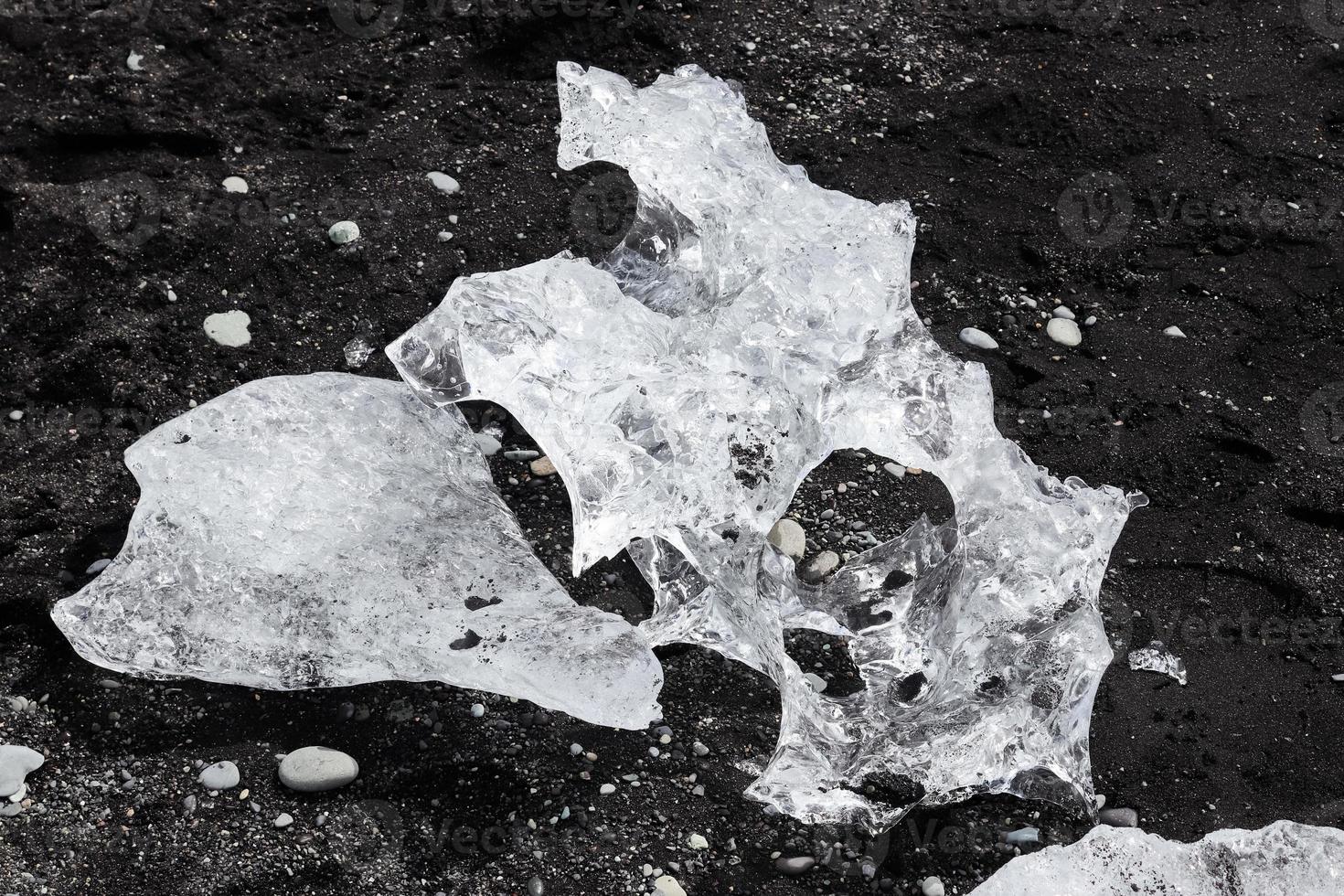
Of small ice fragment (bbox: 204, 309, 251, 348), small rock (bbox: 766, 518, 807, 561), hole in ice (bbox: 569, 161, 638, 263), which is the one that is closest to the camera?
small rock (bbox: 766, 518, 807, 561)

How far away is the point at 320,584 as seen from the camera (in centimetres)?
268

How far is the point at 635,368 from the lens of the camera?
8.51 ft

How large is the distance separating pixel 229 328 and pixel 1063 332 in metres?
2.42

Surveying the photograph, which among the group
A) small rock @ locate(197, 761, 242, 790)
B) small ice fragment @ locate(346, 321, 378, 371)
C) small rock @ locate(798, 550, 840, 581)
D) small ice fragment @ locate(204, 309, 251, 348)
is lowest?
small rock @ locate(197, 761, 242, 790)

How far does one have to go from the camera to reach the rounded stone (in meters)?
2.48

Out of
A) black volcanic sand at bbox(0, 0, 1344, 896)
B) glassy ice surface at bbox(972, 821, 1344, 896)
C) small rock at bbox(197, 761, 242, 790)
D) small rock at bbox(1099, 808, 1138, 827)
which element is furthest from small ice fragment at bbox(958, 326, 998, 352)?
small rock at bbox(197, 761, 242, 790)

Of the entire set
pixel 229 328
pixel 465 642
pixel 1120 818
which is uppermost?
pixel 229 328

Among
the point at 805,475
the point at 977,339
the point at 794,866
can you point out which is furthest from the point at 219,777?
the point at 977,339

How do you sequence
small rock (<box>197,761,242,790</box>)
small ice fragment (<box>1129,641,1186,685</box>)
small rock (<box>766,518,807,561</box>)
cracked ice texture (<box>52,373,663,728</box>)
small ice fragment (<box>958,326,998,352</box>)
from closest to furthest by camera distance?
small rock (<box>197,761,242,790</box>) < cracked ice texture (<box>52,373,663,728</box>) < small ice fragment (<box>1129,641,1186,685</box>) < small rock (<box>766,518,807,561</box>) < small ice fragment (<box>958,326,998,352</box>)

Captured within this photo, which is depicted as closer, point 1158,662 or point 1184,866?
point 1184,866

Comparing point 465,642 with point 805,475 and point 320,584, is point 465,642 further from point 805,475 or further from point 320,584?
point 805,475

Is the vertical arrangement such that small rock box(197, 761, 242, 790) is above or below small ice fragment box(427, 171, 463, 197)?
below

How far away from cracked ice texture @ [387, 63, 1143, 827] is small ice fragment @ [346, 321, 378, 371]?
0.67 m

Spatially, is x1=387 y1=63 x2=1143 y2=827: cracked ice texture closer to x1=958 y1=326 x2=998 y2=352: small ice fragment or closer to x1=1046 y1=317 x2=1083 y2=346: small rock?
x1=958 y1=326 x2=998 y2=352: small ice fragment
